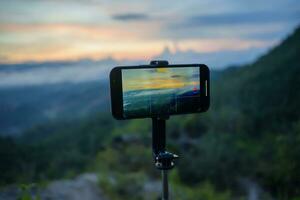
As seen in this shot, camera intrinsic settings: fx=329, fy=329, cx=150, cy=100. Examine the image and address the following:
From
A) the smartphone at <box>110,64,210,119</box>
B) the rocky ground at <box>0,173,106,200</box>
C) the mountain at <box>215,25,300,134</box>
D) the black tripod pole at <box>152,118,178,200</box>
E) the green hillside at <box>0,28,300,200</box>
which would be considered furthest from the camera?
the mountain at <box>215,25,300,134</box>

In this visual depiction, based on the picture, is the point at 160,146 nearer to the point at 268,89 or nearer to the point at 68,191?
the point at 68,191

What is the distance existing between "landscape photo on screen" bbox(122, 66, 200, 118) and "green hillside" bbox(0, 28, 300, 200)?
192 centimetres

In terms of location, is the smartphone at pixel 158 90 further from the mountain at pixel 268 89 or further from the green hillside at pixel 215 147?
the mountain at pixel 268 89

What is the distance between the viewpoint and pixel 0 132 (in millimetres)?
4602

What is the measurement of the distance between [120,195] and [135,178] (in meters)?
0.33

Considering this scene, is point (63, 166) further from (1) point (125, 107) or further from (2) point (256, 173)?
(1) point (125, 107)

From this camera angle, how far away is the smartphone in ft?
3.91

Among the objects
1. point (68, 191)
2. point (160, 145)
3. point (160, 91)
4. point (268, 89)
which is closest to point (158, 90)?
point (160, 91)

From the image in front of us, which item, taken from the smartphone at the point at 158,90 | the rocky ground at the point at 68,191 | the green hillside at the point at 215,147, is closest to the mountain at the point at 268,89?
the green hillside at the point at 215,147

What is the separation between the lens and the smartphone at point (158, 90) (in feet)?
3.91

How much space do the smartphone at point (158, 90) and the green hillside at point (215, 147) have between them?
6.29 feet

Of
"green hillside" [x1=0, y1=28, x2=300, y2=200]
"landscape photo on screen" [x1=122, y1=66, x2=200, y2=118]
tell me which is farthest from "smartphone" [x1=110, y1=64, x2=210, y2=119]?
"green hillside" [x1=0, y1=28, x2=300, y2=200]

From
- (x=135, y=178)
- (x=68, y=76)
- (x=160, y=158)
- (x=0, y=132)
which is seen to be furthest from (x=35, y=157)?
(x=160, y=158)

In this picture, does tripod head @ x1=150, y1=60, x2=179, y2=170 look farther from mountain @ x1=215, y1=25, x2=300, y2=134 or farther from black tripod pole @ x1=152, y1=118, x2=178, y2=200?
mountain @ x1=215, y1=25, x2=300, y2=134
